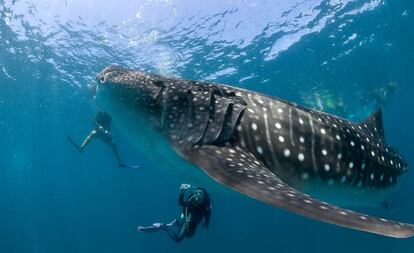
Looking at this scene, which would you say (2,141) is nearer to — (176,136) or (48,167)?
(48,167)

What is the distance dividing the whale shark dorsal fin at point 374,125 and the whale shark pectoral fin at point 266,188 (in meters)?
3.61

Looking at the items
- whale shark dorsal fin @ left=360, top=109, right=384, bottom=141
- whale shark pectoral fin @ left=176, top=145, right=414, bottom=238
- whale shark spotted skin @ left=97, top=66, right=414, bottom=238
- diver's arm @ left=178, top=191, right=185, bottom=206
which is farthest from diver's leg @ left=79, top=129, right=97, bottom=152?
whale shark pectoral fin @ left=176, top=145, right=414, bottom=238

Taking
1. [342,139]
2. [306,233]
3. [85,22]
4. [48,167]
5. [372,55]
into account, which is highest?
[372,55]

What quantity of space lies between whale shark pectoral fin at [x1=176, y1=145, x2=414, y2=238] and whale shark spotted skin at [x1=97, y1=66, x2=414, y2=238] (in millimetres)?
29

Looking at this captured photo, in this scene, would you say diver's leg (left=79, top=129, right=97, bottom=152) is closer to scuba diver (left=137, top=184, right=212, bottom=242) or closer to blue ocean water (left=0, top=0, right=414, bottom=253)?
scuba diver (left=137, top=184, right=212, bottom=242)

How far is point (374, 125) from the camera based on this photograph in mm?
7980

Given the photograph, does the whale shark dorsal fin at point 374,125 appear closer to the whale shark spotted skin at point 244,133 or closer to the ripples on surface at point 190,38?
the whale shark spotted skin at point 244,133

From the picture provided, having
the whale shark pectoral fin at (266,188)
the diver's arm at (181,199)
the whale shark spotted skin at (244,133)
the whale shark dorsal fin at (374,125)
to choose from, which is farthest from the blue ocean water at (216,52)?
the whale shark pectoral fin at (266,188)

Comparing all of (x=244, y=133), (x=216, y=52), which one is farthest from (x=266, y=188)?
(x=216, y=52)

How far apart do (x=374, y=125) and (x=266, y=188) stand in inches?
201

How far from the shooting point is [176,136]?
5.28 metres

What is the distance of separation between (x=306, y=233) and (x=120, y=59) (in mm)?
35734

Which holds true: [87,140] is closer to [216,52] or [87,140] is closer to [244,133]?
[216,52]

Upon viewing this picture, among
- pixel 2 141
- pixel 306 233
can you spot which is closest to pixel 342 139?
pixel 306 233
